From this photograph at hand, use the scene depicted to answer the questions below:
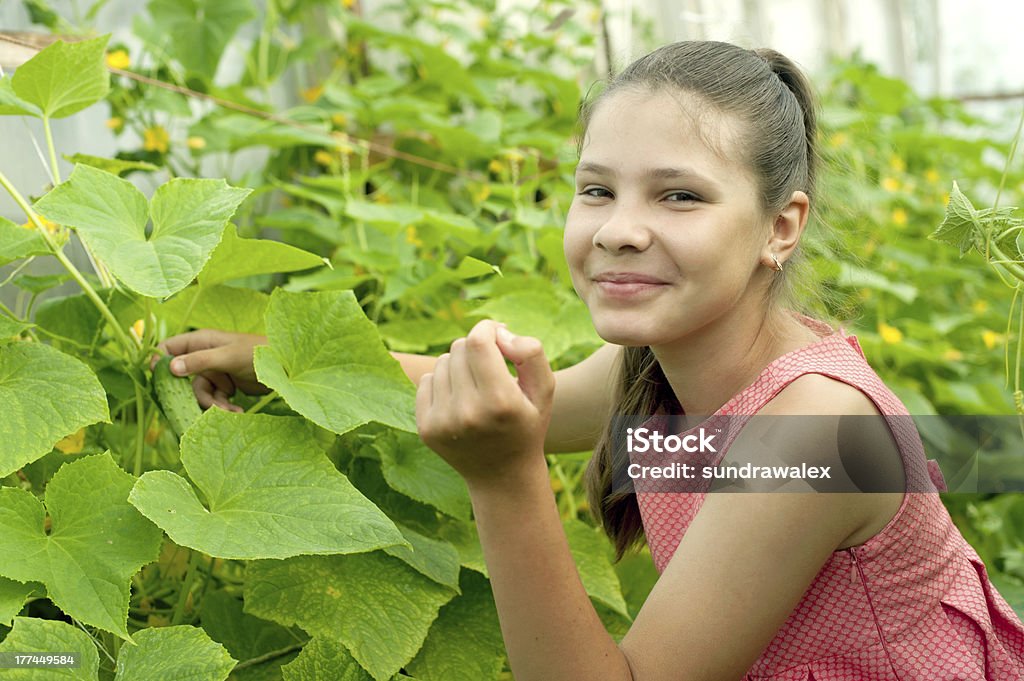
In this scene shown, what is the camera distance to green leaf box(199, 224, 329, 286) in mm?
948

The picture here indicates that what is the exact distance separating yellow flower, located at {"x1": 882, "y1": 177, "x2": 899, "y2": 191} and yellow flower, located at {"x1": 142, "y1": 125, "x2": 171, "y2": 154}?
6.07 ft

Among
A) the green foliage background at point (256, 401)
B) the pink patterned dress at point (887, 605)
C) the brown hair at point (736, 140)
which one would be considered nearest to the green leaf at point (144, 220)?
the green foliage background at point (256, 401)

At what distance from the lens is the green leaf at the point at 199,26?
1.78m

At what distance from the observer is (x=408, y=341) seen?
1.37m

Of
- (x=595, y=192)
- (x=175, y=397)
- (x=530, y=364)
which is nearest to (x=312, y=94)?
(x=175, y=397)

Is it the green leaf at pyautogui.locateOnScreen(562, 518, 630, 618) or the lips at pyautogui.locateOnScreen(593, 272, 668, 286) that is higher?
the lips at pyautogui.locateOnScreen(593, 272, 668, 286)

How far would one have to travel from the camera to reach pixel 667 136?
2.79 ft

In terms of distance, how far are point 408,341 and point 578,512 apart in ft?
1.03

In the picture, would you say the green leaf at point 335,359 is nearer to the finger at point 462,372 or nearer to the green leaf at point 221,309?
the green leaf at point 221,309

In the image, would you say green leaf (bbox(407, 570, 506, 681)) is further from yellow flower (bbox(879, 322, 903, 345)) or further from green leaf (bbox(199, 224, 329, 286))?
yellow flower (bbox(879, 322, 903, 345))

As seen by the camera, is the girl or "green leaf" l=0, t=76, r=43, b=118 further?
"green leaf" l=0, t=76, r=43, b=118

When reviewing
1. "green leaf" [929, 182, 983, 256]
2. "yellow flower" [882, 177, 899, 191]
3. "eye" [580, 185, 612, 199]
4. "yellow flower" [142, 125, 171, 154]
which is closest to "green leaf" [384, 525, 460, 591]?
"eye" [580, 185, 612, 199]

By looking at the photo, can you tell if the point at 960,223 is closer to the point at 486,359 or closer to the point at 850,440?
the point at 850,440

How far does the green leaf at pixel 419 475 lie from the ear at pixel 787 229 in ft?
1.15
